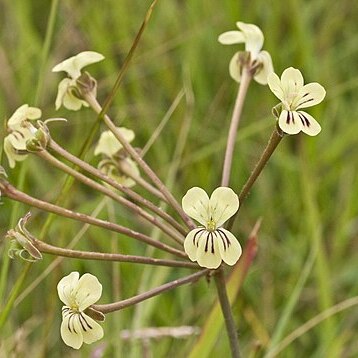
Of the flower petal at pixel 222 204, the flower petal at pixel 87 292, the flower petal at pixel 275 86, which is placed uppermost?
the flower petal at pixel 275 86

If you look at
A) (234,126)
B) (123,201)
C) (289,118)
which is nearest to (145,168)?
(123,201)

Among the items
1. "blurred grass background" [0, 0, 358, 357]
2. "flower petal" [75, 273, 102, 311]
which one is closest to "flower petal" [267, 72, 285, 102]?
"flower petal" [75, 273, 102, 311]

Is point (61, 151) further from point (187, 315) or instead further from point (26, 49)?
point (26, 49)

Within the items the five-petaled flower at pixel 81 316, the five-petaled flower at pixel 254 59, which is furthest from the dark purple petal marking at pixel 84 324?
the five-petaled flower at pixel 254 59

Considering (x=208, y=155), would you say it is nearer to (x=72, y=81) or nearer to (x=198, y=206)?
(x=72, y=81)

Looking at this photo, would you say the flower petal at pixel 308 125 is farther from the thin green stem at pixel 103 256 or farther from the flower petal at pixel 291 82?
the thin green stem at pixel 103 256

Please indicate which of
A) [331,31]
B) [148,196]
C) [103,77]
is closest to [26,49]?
[103,77]
